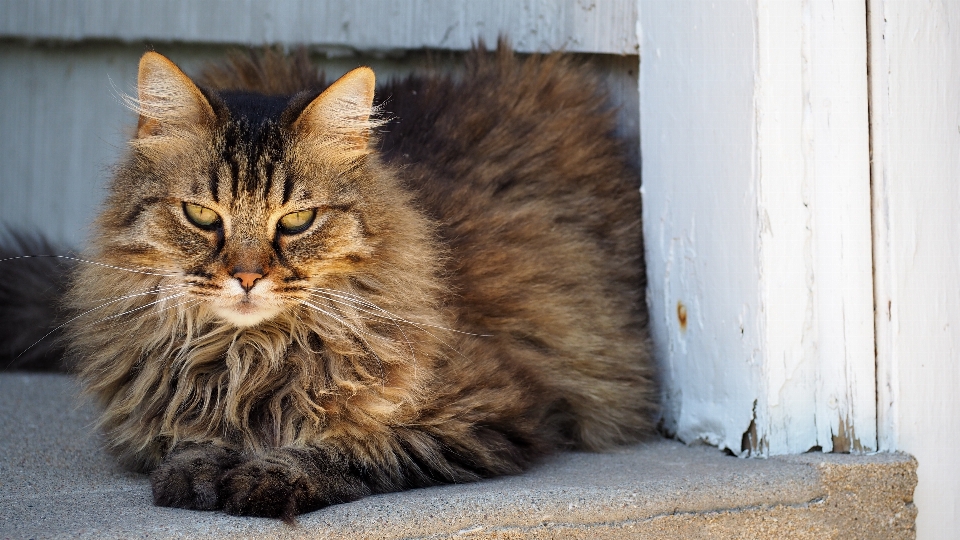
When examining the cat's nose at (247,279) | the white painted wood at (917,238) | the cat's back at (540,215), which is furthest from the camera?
the cat's back at (540,215)

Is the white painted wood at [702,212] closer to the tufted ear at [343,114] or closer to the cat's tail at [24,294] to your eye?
the tufted ear at [343,114]

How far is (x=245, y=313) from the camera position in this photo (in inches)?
70.0

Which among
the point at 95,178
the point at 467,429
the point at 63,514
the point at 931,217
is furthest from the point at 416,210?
the point at 95,178

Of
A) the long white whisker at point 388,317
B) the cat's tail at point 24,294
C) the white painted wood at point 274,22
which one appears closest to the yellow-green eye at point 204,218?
the long white whisker at point 388,317

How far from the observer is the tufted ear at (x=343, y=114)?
1.93 metres

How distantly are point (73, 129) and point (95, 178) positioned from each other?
19 centimetres

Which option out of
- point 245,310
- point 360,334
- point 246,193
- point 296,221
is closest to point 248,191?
point 246,193

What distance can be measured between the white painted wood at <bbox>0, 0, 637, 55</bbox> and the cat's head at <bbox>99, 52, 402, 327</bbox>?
1154 mm

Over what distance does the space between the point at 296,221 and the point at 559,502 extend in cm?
74

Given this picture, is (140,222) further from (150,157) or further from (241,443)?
(241,443)

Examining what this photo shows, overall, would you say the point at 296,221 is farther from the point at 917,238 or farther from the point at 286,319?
the point at 917,238

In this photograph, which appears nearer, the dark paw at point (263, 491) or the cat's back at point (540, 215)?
the dark paw at point (263, 491)

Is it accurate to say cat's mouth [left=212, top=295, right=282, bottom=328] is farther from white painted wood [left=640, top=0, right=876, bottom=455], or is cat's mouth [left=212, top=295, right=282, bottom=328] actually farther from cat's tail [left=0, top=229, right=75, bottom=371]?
cat's tail [left=0, top=229, right=75, bottom=371]

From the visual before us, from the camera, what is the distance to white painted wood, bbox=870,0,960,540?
6.78 ft
